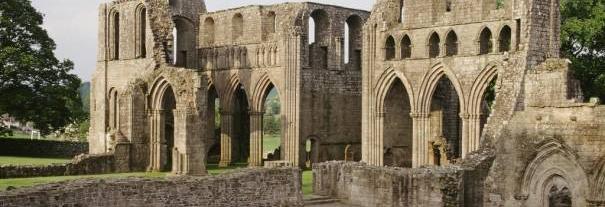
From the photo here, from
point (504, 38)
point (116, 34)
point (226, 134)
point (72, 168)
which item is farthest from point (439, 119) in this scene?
point (116, 34)

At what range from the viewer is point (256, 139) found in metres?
38.2

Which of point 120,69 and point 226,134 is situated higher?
point 120,69

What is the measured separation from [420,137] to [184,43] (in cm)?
1486

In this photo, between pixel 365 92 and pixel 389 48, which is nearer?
pixel 389 48

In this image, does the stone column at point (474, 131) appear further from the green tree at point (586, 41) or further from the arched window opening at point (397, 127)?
the green tree at point (586, 41)

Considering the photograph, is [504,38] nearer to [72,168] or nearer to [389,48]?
[389,48]

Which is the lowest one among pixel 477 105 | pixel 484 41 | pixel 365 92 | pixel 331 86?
pixel 477 105

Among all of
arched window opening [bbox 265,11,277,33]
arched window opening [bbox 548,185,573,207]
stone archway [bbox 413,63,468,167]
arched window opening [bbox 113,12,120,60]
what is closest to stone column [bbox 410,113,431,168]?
stone archway [bbox 413,63,468,167]

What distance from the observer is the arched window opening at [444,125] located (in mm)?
32938

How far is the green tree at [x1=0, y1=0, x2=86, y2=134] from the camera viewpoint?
38.4 meters

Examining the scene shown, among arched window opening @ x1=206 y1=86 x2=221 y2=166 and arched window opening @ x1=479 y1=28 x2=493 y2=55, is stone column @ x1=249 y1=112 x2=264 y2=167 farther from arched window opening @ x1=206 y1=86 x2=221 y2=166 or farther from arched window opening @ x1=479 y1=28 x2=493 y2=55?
arched window opening @ x1=479 y1=28 x2=493 y2=55

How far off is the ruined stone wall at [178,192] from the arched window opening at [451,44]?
1069 centimetres

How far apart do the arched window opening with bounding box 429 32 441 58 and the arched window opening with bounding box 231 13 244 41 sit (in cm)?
1162

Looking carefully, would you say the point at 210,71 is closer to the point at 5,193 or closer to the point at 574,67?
the point at 574,67
